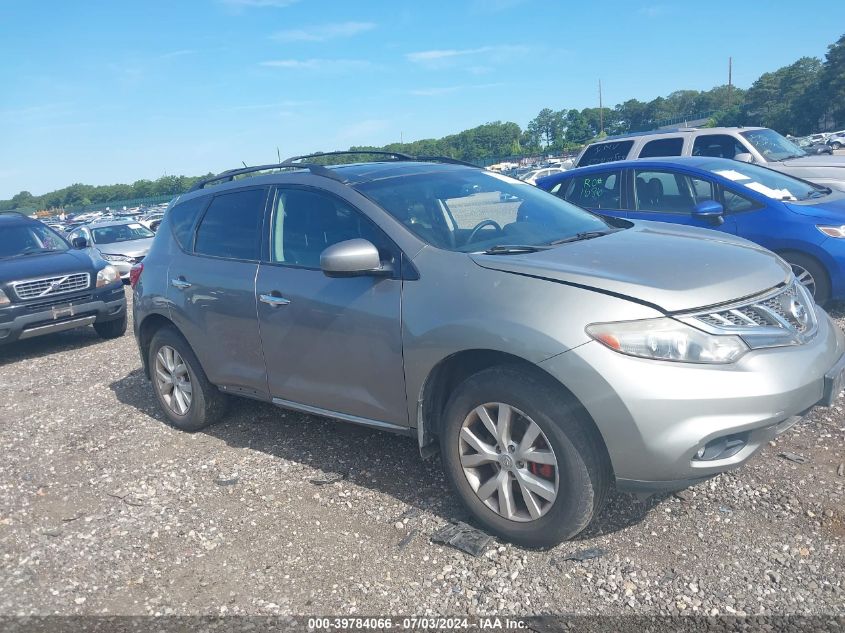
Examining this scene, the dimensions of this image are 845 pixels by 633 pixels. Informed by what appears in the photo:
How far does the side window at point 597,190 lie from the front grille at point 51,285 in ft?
19.3

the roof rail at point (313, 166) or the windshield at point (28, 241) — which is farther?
the windshield at point (28, 241)

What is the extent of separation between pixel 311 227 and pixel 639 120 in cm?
11136

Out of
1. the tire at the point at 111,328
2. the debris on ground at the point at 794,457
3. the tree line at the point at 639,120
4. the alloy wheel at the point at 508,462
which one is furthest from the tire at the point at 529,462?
the tree line at the point at 639,120

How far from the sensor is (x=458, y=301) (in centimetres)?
323

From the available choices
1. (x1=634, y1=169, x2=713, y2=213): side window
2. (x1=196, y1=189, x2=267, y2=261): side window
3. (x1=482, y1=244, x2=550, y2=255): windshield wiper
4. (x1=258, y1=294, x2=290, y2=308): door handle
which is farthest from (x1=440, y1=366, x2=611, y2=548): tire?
(x1=634, y1=169, x2=713, y2=213): side window

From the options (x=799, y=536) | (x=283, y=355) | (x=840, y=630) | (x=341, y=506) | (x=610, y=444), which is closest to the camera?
(x=840, y=630)

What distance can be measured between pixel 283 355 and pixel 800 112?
74704 millimetres

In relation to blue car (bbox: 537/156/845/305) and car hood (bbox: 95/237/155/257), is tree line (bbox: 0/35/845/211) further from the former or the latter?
blue car (bbox: 537/156/845/305)

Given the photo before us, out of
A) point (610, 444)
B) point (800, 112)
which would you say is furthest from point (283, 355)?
point (800, 112)

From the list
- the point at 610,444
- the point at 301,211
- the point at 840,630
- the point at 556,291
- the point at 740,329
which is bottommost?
the point at 840,630

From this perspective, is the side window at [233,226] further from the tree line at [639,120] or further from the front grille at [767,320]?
the tree line at [639,120]

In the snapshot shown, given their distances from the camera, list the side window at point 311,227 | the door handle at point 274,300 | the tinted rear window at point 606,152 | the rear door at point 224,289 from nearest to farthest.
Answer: the side window at point 311,227 < the door handle at point 274,300 < the rear door at point 224,289 < the tinted rear window at point 606,152

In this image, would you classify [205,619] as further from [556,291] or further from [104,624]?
[556,291]

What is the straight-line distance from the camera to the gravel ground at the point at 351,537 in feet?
9.48
